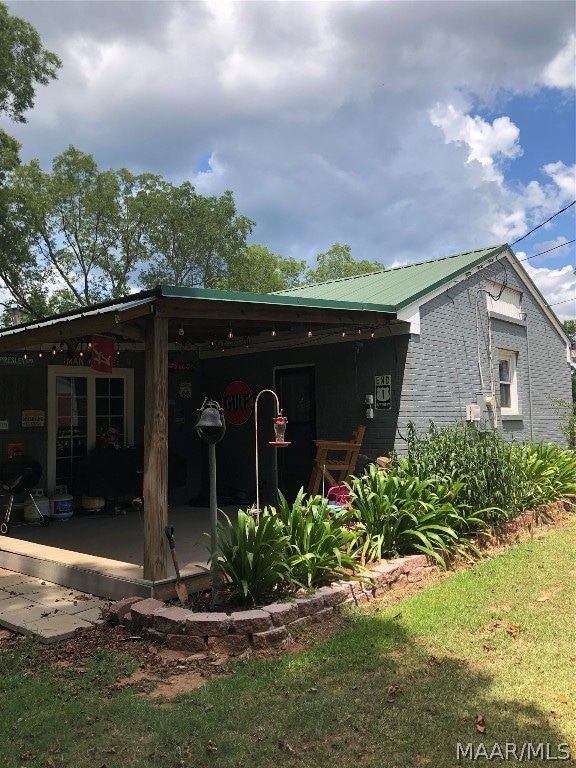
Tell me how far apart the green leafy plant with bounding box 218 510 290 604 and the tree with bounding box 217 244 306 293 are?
2361 centimetres

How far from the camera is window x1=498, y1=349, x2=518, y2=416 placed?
33.5 feet

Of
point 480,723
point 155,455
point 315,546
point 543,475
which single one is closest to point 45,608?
point 155,455

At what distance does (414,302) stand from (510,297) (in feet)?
12.6

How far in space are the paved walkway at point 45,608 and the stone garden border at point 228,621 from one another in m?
0.36

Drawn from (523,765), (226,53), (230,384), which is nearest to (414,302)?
(230,384)

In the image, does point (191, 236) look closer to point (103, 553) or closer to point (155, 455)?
point (103, 553)

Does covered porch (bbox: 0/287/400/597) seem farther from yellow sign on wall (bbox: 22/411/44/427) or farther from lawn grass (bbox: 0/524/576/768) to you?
lawn grass (bbox: 0/524/576/768)

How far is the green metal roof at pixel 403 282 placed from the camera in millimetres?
7863

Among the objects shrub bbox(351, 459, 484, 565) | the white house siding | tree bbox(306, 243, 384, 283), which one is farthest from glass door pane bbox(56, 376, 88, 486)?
tree bbox(306, 243, 384, 283)

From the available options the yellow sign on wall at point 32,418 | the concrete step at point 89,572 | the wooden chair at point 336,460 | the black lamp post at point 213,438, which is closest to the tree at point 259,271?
the yellow sign on wall at point 32,418

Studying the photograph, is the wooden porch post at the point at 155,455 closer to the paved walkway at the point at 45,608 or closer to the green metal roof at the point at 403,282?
the paved walkway at the point at 45,608

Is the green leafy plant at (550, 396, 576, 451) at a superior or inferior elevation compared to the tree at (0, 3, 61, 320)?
inferior

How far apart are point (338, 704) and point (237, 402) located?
6.70 meters

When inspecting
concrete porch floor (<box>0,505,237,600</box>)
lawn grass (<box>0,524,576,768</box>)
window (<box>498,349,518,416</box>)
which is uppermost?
window (<box>498,349,518,416</box>)
